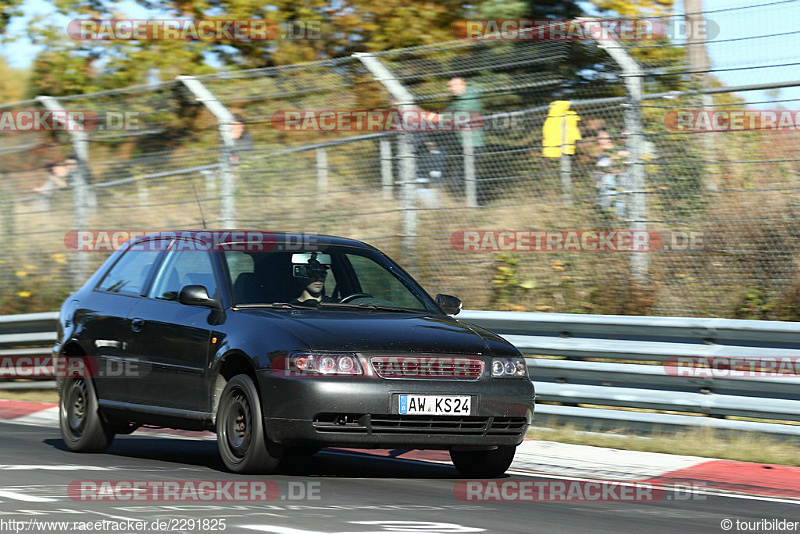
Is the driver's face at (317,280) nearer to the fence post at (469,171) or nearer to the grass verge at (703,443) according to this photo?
the grass verge at (703,443)

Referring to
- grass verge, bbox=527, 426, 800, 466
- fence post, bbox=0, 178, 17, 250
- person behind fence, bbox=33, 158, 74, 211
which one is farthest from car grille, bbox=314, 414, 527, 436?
fence post, bbox=0, 178, 17, 250

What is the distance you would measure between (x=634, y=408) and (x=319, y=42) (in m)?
13.3

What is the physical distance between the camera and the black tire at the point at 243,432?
8062 mm

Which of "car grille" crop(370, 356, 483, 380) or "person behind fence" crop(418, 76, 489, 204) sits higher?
"person behind fence" crop(418, 76, 489, 204)

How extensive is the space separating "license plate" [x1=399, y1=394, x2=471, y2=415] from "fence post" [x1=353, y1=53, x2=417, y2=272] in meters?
5.39

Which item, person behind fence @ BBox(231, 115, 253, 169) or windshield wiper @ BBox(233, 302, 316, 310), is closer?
windshield wiper @ BBox(233, 302, 316, 310)

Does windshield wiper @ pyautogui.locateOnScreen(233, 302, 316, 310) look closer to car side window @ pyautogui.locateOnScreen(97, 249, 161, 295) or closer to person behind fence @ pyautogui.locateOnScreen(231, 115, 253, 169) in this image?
car side window @ pyautogui.locateOnScreen(97, 249, 161, 295)

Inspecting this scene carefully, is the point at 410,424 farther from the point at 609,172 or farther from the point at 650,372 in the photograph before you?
the point at 609,172

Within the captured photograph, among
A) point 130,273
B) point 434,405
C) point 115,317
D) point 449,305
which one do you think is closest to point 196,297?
point 115,317

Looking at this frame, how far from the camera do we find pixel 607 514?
726cm

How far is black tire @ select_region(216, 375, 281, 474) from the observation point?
806 cm

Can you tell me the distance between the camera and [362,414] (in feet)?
26.0

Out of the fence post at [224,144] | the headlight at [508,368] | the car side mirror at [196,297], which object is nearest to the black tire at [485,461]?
the headlight at [508,368]

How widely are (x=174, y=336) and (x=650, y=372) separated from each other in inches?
141
